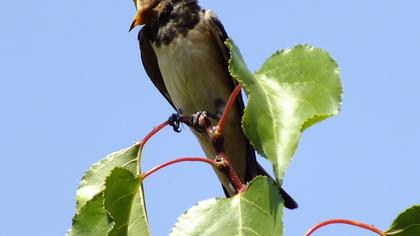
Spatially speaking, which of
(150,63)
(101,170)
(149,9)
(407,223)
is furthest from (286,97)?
(150,63)

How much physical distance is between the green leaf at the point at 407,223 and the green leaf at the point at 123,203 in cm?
86

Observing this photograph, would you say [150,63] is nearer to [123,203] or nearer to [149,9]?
[149,9]

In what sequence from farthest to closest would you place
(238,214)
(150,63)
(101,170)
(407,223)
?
(150,63) → (101,170) → (407,223) → (238,214)

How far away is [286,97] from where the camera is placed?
2.22 metres

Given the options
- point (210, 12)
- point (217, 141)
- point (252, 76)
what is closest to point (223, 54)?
point (210, 12)

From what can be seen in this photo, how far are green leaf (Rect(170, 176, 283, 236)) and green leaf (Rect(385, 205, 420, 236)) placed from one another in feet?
1.38

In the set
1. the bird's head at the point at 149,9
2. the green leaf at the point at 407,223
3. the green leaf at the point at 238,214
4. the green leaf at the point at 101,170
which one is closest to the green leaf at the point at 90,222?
the green leaf at the point at 101,170

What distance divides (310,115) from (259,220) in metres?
0.37

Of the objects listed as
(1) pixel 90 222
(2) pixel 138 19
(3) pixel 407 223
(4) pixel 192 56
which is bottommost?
(3) pixel 407 223

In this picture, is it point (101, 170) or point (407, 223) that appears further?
point (101, 170)

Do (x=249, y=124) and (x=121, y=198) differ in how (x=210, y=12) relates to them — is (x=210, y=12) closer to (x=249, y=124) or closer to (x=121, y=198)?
(x=121, y=198)

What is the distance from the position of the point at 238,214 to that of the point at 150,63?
143 inches

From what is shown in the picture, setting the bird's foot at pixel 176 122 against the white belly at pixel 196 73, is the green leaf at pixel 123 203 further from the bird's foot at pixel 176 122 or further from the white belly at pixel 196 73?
the white belly at pixel 196 73

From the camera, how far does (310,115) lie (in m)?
2.12
